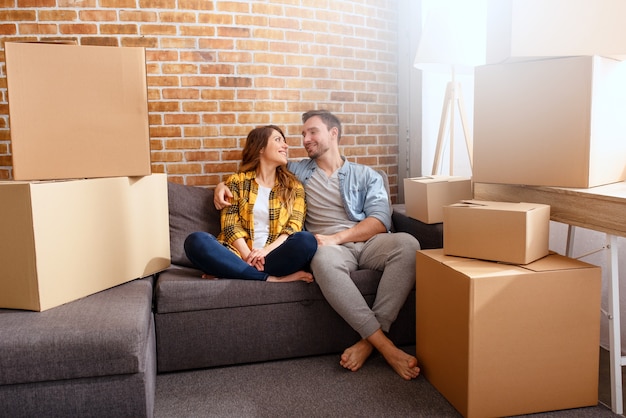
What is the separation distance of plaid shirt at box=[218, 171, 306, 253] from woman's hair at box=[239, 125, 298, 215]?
→ 30 mm

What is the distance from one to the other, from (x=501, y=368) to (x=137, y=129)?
4.78 feet

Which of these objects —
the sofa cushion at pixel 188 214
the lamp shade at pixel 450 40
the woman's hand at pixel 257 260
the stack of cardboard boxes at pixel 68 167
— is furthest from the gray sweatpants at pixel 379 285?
the lamp shade at pixel 450 40

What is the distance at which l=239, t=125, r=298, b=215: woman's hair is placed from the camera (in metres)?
2.50

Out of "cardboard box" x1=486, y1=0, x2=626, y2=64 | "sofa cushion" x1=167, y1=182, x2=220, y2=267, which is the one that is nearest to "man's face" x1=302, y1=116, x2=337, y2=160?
"sofa cushion" x1=167, y1=182, x2=220, y2=267

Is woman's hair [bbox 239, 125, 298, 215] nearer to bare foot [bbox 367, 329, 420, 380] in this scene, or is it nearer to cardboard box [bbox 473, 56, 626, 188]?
bare foot [bbox 367, 329, 420, 380]

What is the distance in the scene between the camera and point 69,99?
177cm

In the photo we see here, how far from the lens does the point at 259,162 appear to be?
2.59 metres

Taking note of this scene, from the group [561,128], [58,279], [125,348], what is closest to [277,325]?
[125,348]

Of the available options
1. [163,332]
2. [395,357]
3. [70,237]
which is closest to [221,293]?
[163,332]

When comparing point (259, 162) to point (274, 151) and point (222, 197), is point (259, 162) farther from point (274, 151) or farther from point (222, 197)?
point (222, 197)

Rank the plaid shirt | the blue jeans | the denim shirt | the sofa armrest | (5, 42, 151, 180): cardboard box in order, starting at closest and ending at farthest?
1. (5, 42, 151, 180): cardboard box
2. the blue jeans
3. the sofa armrest
4. the plaid shirt
5. the denim shirt

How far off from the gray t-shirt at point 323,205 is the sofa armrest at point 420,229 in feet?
0.87

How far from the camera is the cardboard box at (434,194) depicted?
2.34 meters

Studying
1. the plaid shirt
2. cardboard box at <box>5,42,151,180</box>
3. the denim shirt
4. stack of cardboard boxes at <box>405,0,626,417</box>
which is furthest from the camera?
the denim shirt
